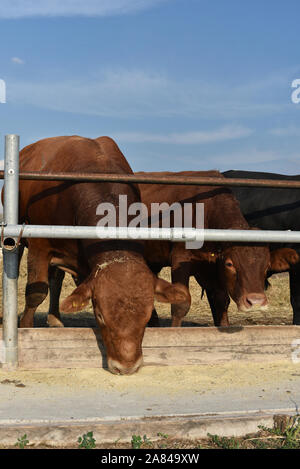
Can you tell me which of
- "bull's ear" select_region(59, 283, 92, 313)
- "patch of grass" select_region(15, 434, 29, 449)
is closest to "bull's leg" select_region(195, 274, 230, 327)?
"bull's ear" select_region(59, 283, 92, 313)

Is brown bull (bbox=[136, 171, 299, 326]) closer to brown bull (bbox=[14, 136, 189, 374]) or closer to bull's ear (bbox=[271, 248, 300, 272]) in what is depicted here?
bull's ear (bbox=[271, 248, 300, 272])

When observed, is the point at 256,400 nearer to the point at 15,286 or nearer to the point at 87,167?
the point at 15,286

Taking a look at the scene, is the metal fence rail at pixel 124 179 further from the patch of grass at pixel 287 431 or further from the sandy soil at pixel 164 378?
the patch of grass at pixel 287 431

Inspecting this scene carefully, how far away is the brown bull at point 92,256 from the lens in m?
4.13

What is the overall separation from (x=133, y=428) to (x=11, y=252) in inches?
67.6

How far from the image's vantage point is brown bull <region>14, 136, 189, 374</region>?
413cm

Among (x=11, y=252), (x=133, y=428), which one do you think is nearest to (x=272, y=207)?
(x=11, y=252)

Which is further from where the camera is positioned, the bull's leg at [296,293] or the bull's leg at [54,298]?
the bull's leg at [54,298]

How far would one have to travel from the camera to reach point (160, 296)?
14.7 feet

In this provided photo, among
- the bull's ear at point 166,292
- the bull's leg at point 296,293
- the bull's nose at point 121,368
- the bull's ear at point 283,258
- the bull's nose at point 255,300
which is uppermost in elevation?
the bull's ear at point 283,258

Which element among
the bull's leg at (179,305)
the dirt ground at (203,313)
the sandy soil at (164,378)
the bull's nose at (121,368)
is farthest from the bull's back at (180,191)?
the bull's nose at (121,368)

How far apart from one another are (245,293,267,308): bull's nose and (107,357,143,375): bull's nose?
1126 mm

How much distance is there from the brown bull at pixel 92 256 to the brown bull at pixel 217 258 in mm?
669
